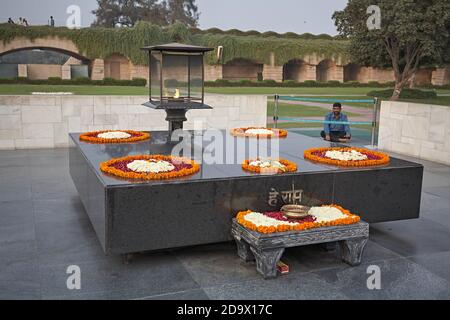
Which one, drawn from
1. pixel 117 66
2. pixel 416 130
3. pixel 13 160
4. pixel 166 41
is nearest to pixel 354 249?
pixel 416 130

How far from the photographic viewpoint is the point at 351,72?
1783 inches

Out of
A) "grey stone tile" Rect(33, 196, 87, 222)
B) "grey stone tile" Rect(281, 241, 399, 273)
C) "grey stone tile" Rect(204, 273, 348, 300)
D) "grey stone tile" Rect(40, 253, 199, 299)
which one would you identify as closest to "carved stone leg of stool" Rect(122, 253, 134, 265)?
"grey stone tile" Rect(40, 253, 199, 299)

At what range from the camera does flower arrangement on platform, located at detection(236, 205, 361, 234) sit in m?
3.66

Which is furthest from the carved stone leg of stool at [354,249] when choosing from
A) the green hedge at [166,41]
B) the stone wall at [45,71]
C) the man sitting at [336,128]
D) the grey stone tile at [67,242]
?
the stone wall at [45,71]

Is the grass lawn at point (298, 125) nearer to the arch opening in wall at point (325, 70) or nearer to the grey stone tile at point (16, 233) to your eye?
the grey stone tile at point (16, 233)

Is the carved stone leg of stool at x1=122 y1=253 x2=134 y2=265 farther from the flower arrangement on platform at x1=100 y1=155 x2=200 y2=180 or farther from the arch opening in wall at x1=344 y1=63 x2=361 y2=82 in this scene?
the arch opening in wall at x1=344 y1=63 x2=361 y2=82

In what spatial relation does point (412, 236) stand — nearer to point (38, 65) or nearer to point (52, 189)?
point (52, 189)

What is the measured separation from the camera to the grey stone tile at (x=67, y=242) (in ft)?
13.1

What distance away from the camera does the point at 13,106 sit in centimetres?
919

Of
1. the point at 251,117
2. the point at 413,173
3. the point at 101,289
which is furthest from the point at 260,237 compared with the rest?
the point at 251,117

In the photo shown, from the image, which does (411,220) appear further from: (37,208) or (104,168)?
(37,208)

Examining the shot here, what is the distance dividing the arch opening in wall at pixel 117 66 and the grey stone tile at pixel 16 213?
106ft

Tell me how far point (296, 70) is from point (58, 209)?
41024 millimetres
